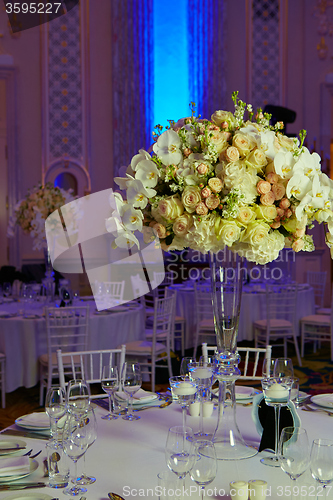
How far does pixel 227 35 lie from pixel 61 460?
10.1 metres

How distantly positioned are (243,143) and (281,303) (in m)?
4.96

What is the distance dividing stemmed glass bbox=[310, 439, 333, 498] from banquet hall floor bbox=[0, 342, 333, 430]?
10.6 ft

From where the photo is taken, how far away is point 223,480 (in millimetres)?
1500

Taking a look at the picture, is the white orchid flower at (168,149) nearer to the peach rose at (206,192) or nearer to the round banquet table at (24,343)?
the peach rose at (206,192)

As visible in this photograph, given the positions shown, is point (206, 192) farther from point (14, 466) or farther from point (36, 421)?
point (36, 421)

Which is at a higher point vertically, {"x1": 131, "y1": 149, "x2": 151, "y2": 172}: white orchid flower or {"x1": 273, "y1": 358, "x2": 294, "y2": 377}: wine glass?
{"x1": 131, "y1": 149, "x2": 151, "y2": 172}: white orchid flower

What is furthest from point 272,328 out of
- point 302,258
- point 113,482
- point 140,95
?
point 140,95

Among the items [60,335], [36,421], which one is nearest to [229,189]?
[36,421]

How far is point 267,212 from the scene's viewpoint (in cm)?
153

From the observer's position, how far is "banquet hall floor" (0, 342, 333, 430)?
451 cm

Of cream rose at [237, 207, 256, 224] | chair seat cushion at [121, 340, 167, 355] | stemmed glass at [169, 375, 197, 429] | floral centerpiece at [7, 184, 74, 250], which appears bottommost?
chair seat cushion at [121, 340, 167, 355]

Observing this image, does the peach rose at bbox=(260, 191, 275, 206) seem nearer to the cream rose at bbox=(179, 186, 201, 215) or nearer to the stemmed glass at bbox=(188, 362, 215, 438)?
the cream rose at bbox=(179, 186, 201, 215)

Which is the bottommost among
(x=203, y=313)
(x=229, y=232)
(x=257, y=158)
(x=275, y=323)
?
(x=275, y=323)

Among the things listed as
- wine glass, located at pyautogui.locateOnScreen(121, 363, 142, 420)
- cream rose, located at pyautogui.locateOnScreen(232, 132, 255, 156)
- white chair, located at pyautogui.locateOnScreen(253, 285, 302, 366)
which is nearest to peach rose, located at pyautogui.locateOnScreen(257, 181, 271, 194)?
cream rose, located at pyautogui.locateOnScreen(232, 132, 255, 156)
